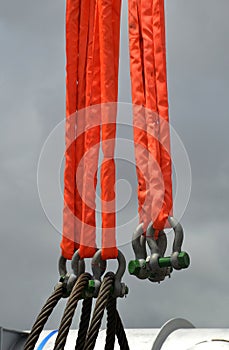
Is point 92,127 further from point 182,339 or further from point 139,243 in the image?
point 182,339

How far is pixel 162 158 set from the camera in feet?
6.66

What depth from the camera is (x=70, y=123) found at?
2.24 metres

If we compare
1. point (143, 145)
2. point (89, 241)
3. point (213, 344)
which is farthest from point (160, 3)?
point (213, 344)

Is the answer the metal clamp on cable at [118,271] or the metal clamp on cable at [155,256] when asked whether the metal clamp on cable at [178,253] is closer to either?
the metal clamp on cable at [155,256]

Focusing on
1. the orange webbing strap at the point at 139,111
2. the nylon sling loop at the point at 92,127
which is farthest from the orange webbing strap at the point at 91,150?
the orange webbing strap at the point at 139,111

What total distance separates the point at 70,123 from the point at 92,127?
0.13 meters

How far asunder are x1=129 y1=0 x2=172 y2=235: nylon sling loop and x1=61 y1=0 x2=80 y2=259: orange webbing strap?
0.22m

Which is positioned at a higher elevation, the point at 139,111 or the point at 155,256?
the point at 139,111

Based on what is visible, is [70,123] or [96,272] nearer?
[96,272]

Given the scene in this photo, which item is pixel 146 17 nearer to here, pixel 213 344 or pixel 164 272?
pixel 164 272

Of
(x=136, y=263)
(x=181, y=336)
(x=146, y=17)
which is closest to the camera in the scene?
(x=136, y=263)

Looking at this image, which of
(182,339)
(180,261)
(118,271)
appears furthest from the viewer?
(182,339)

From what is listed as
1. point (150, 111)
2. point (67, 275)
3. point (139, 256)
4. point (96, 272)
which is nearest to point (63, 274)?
point (67, 275)

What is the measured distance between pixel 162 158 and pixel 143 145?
0.20 feet
